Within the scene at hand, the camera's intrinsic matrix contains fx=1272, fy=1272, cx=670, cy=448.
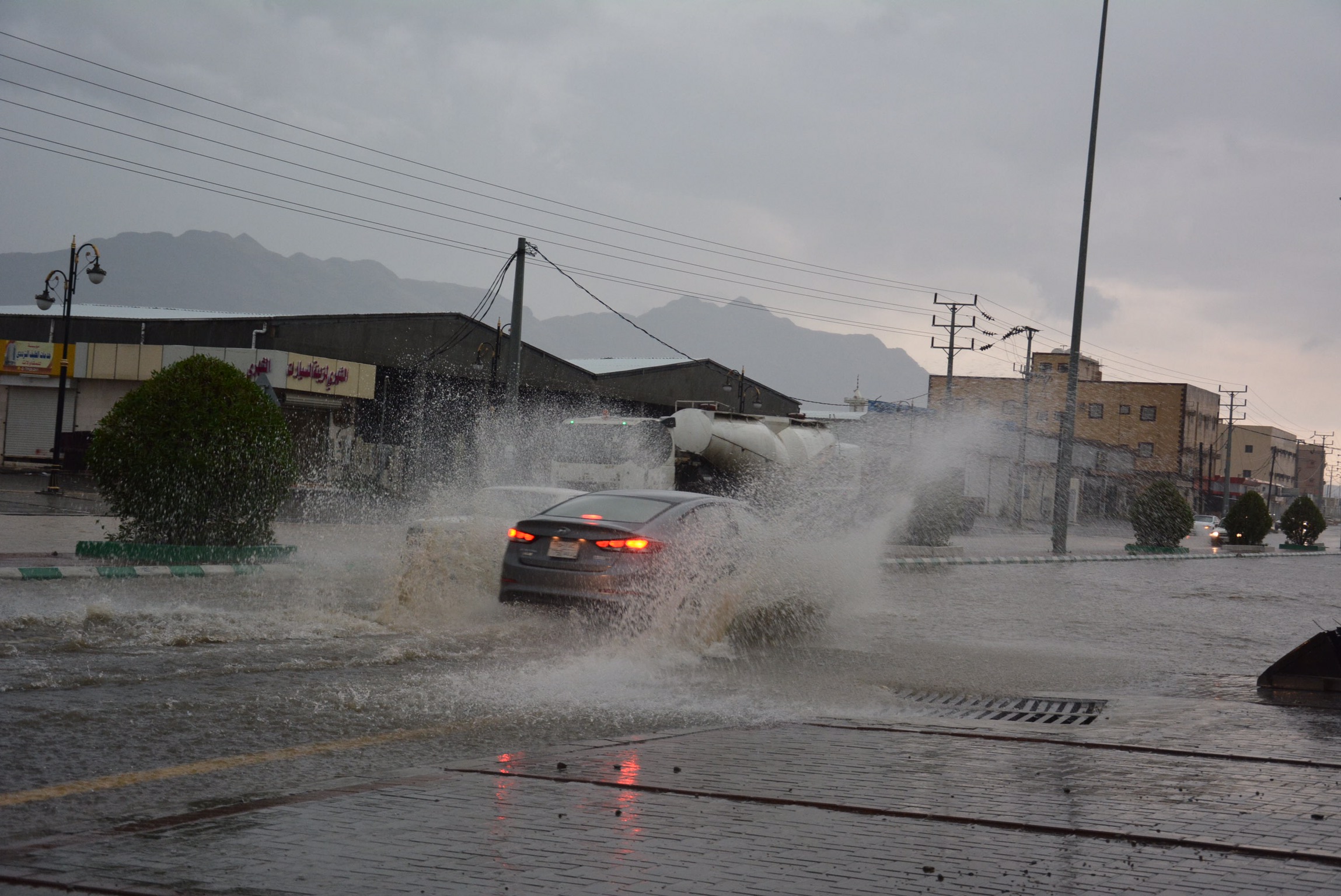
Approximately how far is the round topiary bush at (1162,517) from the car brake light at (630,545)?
34.6 m

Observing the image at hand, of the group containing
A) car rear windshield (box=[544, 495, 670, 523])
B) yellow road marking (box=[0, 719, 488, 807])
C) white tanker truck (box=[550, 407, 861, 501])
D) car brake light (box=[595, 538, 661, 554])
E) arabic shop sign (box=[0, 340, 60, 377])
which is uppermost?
arabic shop sign (box=[0, 340, 60, 377])

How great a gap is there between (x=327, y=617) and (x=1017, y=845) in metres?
8.00

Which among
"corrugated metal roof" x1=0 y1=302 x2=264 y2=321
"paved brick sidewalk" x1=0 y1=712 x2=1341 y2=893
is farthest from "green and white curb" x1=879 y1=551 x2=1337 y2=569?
"corrugated metal roof" x1=0 y1=302 x2=264 y2=321

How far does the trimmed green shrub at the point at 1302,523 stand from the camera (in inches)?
2180

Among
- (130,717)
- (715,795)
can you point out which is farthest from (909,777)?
(130,717)

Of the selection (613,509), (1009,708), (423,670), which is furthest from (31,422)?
(1009,708)

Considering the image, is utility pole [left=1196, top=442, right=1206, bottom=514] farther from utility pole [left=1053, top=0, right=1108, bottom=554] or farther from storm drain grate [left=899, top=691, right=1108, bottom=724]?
storm drain grate [left=899, top=691, right=1108, bottom=724]

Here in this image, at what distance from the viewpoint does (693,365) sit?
60.9 m

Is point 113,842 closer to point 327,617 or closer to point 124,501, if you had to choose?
point 327,617

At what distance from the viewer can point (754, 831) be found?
15.2 ft

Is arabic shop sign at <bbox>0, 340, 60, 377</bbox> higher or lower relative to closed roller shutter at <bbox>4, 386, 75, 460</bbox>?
higher

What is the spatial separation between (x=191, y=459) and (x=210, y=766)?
1172 centimetres

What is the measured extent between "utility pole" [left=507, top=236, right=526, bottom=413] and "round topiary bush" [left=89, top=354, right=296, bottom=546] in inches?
459

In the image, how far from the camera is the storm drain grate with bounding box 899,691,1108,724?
26.5 feet
